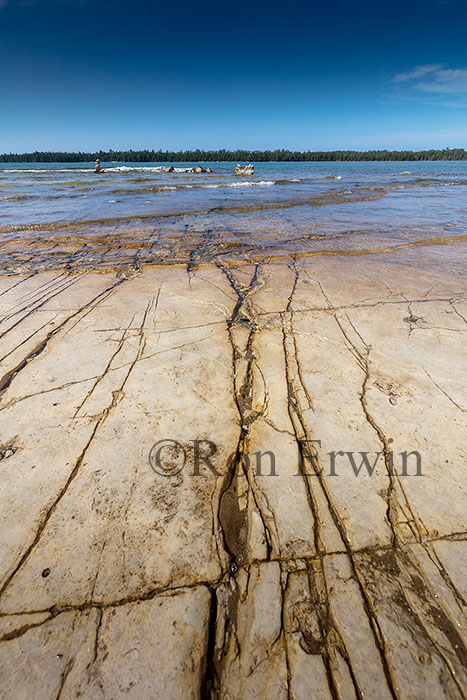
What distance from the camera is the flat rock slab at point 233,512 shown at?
123 centimetres

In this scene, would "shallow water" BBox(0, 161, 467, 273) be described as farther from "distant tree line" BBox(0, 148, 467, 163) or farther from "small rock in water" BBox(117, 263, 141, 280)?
"distant tree line" BBox(0, 148, 467, 163)

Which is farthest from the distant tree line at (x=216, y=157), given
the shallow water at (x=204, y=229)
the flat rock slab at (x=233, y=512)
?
the flat rock slab at (x=233, y=512)

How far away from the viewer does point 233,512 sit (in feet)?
5.69

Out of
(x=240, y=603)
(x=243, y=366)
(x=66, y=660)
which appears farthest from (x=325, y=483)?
(x=66, y=660)

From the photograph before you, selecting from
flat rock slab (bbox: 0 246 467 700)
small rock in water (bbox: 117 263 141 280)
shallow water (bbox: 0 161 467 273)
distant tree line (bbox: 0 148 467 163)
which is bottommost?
flat rock slab (bbox: 0 246 467 700)

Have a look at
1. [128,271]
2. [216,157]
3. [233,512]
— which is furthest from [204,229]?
[216,157]

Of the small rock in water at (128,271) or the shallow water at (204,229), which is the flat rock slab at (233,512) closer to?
the small rock in water at (128,271)

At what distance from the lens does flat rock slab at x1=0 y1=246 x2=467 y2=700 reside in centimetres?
123

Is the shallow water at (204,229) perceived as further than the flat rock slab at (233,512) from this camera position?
Result: Yes

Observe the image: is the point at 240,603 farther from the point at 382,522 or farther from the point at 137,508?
the point at 382,522

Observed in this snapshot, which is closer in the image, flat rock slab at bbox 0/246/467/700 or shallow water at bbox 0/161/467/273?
flat rock slab at bbox 0/246/467/700

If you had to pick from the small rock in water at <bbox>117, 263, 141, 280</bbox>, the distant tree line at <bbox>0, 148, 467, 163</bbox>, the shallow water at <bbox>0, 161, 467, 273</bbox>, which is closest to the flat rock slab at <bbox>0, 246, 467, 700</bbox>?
the small rock in water at <bbox>117, 263, 141, 280</bbox>

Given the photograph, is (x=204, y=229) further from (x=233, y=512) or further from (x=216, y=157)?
(x=216, y=157)

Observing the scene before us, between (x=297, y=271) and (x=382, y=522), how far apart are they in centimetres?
429
